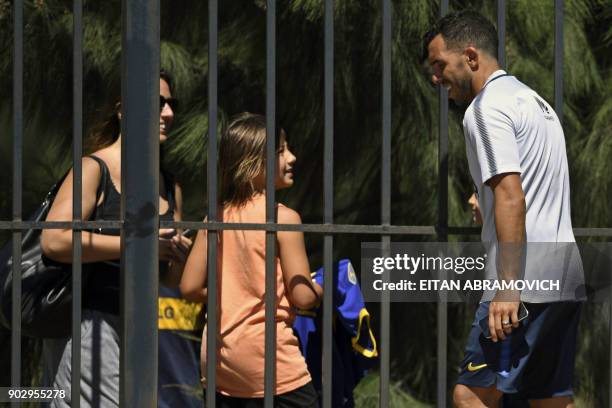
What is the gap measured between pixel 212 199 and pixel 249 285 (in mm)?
369

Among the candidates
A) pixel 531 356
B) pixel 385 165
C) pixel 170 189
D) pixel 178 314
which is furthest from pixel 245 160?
pixel 178 314

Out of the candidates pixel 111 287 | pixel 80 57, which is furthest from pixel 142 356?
pixel 80 57

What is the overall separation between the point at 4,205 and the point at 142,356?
6.20 ft

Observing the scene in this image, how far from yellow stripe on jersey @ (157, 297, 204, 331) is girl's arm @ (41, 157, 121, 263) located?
1397 mm

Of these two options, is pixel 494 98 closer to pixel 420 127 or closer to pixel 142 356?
pixel 142 356

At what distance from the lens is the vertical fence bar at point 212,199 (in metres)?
2.99

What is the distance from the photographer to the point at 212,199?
3004mm

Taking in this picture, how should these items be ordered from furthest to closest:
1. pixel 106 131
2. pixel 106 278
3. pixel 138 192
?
pixel 106 131
pixel 106 278
pixel 138 192

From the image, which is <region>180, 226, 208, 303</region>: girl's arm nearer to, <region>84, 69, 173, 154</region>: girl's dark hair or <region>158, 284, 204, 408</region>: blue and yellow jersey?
<region>84, 69, 173, 154</region>: girl's dark hair

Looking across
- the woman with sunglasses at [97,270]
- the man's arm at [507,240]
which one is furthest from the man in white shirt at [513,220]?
the woman with sunglasses at [97,270]

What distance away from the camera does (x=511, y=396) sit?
3229 millimetres

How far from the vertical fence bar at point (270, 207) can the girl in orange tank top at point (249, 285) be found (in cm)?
14

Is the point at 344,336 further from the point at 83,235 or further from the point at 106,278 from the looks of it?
the point at 83,235

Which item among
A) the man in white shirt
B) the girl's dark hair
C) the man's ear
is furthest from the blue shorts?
the girl's dark hair
